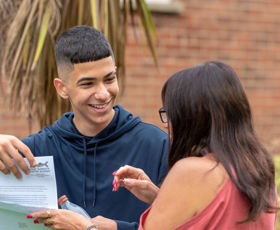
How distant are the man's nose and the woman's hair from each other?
497 millimetres

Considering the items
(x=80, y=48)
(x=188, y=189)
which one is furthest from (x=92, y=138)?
(x=188, y=189)

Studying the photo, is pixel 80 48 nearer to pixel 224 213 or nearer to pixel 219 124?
pixel 219 124

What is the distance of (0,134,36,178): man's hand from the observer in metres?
2.26

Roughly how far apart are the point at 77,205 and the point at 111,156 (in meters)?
0.29

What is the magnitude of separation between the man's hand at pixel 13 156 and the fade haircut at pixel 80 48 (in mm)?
507

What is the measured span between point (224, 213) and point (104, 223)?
24.7 inches

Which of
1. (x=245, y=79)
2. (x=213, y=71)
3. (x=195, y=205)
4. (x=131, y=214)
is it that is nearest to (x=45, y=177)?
(x=131, y=214)

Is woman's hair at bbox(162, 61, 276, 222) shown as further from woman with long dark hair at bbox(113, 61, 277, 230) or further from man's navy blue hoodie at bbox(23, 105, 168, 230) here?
man's navy blue hoodie at bbox(23, 105, 168, 230)

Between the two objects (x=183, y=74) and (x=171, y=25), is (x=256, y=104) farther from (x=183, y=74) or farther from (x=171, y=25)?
(x=183, y=74)

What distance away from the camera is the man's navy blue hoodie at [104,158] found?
2.53 m

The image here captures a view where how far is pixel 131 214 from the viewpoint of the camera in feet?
8.28

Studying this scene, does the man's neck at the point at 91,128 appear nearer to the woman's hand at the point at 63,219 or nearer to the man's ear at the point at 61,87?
the man's ear at the point at 61,87

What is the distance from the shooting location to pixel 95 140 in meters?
2.62

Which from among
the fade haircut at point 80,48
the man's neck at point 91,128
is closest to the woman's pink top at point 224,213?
the man's neck at point 91,128
